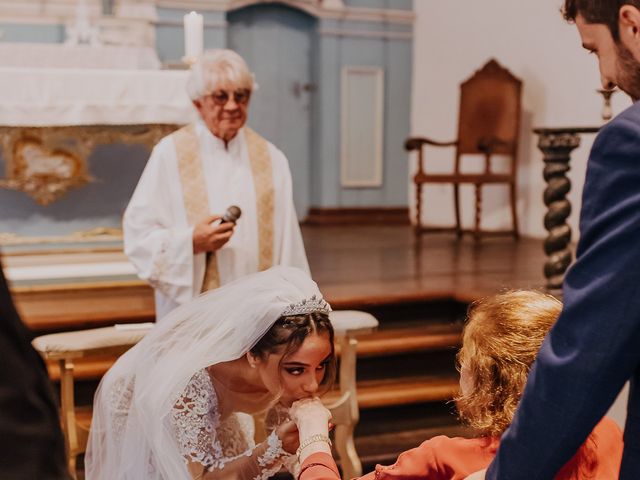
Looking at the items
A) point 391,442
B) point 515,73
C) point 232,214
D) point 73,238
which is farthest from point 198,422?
point 515,73

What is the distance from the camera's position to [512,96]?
8023 mm

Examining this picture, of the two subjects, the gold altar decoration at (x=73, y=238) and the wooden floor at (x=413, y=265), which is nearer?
the wooden floor at (x=413, y=265)

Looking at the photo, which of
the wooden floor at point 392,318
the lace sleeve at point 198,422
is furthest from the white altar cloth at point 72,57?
the lace sleeve at point 198,422

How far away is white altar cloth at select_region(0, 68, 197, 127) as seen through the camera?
205 inches

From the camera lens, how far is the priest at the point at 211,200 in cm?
356

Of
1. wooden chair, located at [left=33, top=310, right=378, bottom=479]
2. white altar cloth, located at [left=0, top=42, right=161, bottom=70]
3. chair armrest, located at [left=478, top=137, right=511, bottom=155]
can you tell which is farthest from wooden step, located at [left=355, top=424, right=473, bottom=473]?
chair armrest, located at [left=478, top=137, right=511, bottom=155]

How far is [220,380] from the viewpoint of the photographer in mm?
2609

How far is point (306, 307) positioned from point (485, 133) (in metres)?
6.10

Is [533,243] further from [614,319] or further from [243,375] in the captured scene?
[614,319]

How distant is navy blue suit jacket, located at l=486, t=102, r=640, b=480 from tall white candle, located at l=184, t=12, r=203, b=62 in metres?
3.73

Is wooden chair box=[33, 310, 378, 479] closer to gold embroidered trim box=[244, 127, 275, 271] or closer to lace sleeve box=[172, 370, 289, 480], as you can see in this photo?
gold embroidered trim box=[244, 127, 275, 271]

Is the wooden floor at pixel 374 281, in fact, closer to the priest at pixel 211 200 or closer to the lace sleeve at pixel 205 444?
the priest at pixel 211 200

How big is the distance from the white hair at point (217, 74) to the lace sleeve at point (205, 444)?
1356mm

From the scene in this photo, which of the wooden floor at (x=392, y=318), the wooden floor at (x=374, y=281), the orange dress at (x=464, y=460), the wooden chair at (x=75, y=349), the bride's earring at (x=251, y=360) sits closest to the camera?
the orange dress at (x=464, y=460)
